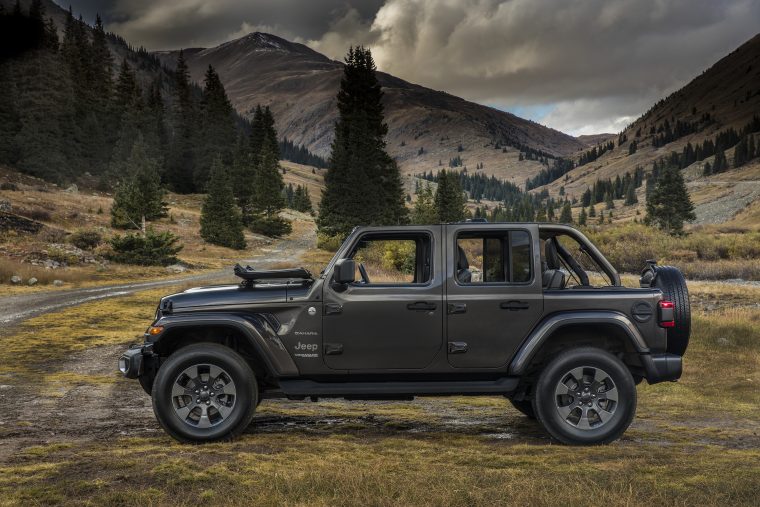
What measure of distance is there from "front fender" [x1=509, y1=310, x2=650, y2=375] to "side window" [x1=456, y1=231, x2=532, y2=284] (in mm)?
567

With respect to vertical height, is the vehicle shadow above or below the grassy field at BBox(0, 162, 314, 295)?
below

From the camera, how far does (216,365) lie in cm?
636

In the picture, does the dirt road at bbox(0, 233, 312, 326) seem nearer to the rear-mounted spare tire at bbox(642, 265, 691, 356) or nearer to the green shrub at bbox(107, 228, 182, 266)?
the green shrub at bbox(107, 228, 182, 266)

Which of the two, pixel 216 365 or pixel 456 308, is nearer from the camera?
pixel 216 365

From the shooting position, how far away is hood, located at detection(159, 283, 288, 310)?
6504 millimetres

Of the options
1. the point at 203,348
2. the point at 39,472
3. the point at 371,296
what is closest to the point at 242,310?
the point at 203,348

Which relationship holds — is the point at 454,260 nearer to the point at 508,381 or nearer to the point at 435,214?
the point at 508,381

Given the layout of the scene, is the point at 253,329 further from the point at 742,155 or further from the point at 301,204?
the point at 742,155

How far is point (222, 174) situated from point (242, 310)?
180 feet

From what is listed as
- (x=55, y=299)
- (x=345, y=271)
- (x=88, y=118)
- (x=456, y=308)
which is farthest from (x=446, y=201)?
(x=345, y=271)

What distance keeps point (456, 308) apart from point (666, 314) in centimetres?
224

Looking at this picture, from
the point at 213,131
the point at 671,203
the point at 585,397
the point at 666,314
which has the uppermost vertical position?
the point at 213,131

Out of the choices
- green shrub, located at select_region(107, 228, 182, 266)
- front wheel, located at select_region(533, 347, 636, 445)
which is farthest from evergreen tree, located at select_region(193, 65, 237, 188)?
front wheel, located at select_region(533, 347, 636, 445)

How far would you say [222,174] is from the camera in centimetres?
5906
